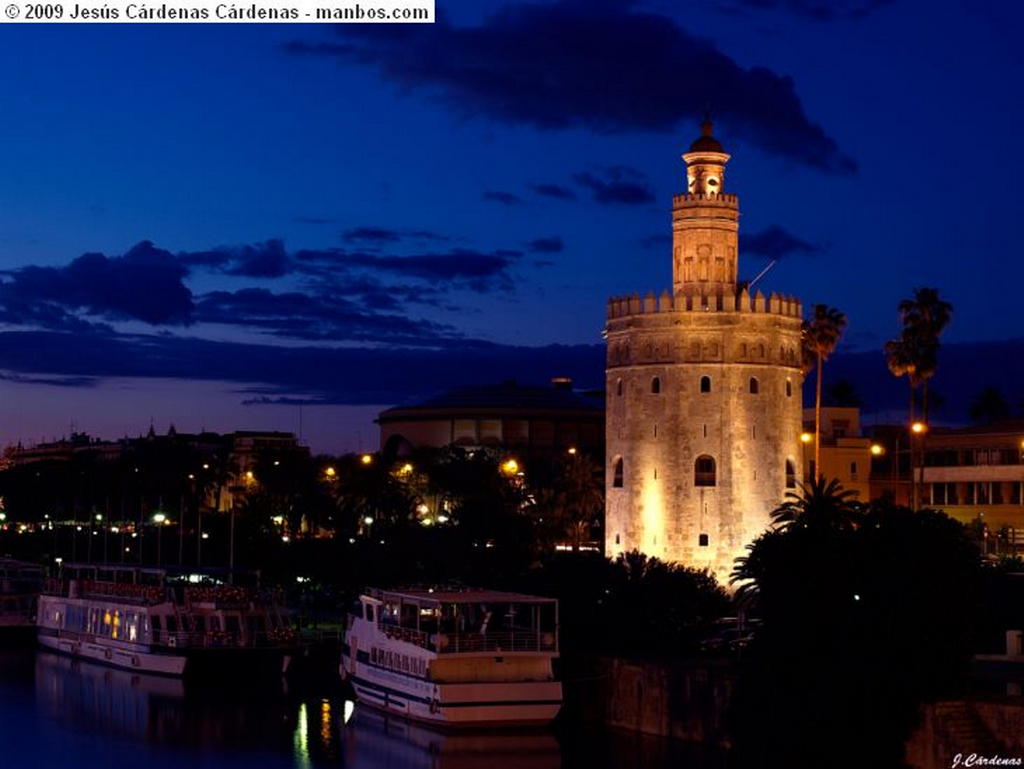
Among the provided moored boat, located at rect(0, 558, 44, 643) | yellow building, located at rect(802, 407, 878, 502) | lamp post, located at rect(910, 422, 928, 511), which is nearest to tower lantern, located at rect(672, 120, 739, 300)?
lamp post, located at rect(910, 422, 928, 511)

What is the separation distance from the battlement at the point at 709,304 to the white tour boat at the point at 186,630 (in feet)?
69.2

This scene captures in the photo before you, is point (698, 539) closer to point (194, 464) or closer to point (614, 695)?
point (614, 695)

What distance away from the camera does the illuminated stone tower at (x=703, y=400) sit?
80.0m

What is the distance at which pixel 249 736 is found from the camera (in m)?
58.1

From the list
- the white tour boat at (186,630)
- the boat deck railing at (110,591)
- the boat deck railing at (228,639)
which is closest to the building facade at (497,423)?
the boat deck railing at (110,591)

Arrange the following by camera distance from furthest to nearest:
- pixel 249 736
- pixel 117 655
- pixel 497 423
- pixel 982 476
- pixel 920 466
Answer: pixel 497 423 → pixel 982 476 → pixel 920 466 → pixel 117 655 → pixel 249 736

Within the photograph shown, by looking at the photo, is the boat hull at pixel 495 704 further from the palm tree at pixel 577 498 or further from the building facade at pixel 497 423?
the building facade at pixel 497 423

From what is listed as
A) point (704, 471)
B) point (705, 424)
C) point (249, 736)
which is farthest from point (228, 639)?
point (705, 424)

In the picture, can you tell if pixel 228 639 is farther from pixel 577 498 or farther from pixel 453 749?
pixel 577 498

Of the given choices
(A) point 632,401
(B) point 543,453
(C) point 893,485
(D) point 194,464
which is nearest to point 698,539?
(A) point 632,401

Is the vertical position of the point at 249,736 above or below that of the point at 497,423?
below

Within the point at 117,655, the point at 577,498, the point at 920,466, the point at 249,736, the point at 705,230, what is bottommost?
the point at 249,736

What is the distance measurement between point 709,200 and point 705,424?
9891mm

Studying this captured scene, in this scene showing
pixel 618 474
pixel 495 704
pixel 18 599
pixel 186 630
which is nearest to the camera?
pixel 495 704
